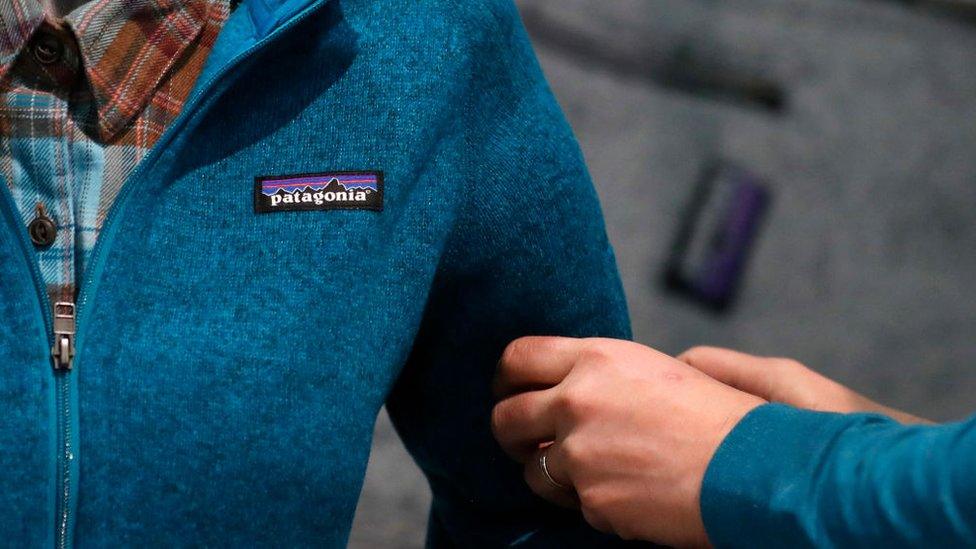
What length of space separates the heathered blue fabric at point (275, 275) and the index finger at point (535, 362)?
0.24 feet

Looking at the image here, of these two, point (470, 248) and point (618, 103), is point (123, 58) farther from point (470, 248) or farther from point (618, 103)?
point (618, 103)

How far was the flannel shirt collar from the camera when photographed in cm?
87

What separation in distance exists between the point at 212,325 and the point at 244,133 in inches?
6.2

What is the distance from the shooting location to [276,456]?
891 millimetres

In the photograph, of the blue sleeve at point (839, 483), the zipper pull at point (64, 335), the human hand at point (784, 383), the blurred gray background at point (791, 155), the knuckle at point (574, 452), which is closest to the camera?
the blue sleeve at point (839, 483)

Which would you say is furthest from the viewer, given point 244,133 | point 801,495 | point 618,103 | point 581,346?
point 618,103

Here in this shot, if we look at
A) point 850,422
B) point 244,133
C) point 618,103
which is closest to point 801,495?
point 850,422

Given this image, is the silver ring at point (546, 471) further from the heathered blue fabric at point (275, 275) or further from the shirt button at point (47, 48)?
the shirt button at point (47, 48)

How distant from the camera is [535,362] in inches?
42.2

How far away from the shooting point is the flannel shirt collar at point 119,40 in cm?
A: 87

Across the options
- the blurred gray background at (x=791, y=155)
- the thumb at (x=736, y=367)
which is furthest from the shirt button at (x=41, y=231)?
the blurred gray background at (x=791, y=155)

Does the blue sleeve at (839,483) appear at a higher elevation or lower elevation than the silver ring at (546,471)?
higher

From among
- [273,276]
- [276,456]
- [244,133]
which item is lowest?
[276,456]

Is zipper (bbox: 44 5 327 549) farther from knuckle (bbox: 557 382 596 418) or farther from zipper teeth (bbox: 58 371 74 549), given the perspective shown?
knuckle (bbox: 557 382 596 418)
